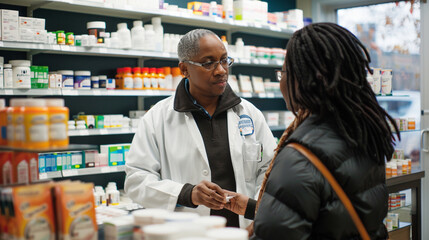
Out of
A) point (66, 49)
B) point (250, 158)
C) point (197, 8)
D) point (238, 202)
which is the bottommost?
point (238, 202)

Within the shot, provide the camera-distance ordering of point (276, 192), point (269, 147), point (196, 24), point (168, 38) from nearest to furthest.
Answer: point (276, 192)
point (269, 147)
point (168, 38)
point (196, 24)

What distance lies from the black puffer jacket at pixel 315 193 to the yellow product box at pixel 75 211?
0.52m

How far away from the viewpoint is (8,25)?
10.8 feet

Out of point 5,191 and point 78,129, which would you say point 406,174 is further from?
point 5,191

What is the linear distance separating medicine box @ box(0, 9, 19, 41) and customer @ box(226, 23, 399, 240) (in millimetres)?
2495

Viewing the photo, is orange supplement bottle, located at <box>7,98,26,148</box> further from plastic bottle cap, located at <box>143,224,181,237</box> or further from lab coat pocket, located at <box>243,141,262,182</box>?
lab coat pocket, located at <box>243,141,262,182</box>

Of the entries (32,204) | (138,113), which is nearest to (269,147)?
(32,204)

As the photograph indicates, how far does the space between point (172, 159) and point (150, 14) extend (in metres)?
2.19

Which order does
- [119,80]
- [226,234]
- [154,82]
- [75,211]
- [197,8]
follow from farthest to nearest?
[197,8] → [154,82] → [119,80] → [75,211] → [226,234]

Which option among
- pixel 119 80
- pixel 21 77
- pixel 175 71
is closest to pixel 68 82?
pixel 21 77

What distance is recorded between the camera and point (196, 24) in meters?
4.97

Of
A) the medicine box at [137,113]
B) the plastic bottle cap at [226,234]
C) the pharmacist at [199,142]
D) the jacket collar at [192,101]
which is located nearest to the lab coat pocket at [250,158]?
the pharmacist at [199,142]

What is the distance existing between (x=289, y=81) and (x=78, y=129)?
2542mm

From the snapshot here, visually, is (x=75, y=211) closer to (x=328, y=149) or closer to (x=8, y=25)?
(x=328, y=149)
